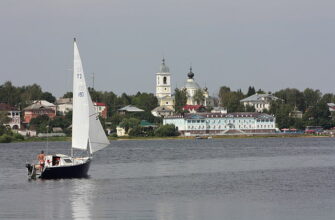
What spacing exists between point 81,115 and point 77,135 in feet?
4.07

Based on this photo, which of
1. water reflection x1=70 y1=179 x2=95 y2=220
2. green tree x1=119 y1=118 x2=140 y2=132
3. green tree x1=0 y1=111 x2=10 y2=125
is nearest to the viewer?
water reflection x1=70 y1=179 x2=95 y2=220

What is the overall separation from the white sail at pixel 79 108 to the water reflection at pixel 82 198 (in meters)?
2.43

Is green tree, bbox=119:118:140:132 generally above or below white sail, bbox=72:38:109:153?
above

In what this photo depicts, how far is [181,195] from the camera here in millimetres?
47719

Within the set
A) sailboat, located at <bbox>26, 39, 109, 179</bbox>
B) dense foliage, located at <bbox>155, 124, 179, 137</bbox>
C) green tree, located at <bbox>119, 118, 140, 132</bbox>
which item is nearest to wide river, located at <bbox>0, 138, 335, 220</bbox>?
sailboat, located at <bbox>26, 39, 109, 179</bbox>

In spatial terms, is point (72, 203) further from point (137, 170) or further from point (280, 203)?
point (137, 170)

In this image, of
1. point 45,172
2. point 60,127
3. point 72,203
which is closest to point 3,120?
point 60,127

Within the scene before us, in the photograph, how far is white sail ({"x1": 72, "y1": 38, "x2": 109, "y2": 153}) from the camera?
5725 cm

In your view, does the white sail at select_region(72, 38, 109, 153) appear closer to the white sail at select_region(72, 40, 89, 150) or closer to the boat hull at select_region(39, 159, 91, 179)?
the white sail at select_region(72, 40, 89, 150)

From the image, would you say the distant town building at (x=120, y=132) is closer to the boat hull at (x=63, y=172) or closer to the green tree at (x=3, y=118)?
the green tree at (x=3, y=118)

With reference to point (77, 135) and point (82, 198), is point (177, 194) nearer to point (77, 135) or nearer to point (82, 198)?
point (82, 198)

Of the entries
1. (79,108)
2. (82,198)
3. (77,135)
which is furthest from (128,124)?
(82,198)

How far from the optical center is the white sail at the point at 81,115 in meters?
57.2

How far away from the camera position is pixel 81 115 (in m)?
57.5
